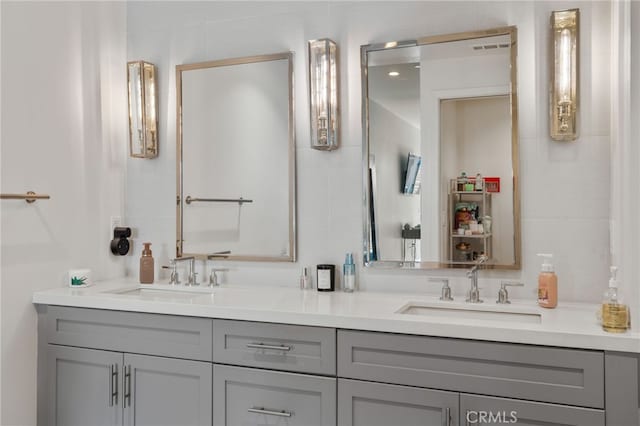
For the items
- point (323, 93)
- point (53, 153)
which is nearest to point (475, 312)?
point (323, 93)

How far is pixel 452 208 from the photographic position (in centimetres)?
214

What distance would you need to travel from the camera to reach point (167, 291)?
2492mm

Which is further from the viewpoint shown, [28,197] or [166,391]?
[28,197]

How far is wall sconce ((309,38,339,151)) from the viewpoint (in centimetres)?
228

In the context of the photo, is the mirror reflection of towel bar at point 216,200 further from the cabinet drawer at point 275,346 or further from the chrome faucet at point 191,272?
the cabinet drawer at point 275,346

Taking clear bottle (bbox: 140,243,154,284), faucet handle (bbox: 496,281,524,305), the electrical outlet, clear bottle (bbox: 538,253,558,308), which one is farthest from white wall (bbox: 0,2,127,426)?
clear bottle (bbox: 538,253,558,308)

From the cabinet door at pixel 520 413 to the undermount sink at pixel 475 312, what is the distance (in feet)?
1.16

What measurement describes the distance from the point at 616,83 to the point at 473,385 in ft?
3.65

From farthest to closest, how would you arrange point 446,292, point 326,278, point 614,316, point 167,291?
point 167,291 < point 326,278 < point 446,292 < point 614,316

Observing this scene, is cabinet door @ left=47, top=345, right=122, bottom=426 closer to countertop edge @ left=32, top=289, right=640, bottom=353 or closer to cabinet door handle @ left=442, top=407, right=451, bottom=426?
countertop edge @ left=32, top=289, right=640, bottom=353

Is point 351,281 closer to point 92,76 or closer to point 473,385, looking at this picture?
point 473,385

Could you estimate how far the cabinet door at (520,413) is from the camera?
150cm

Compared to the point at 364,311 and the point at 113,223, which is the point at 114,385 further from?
the point at 364,311

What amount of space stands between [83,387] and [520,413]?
5.42ft
